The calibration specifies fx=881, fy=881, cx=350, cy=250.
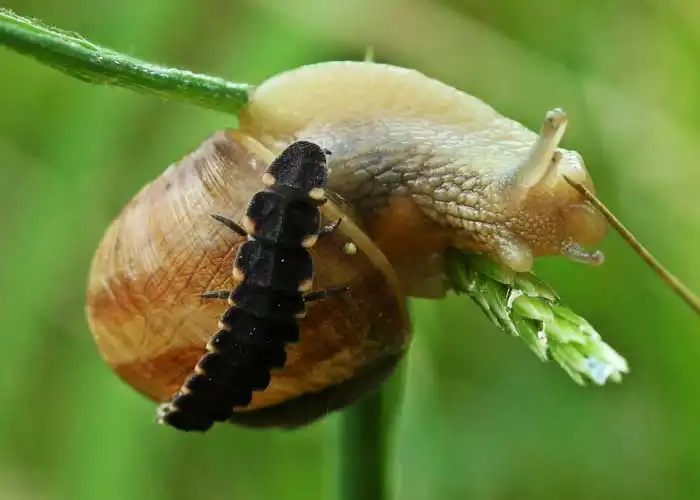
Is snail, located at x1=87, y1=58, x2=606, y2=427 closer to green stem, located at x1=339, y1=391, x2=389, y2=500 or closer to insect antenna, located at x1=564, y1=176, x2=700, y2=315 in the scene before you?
green stem, located at x1=339, y1=391, x2=389, y2=500

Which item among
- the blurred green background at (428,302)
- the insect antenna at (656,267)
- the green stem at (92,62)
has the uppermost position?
the green stem at (92,62)

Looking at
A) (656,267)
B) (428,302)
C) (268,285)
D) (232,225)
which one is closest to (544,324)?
(656,267)

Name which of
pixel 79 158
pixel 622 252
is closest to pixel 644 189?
pixel 622 252

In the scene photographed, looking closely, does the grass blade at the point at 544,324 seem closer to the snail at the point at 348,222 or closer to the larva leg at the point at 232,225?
the snail at the point at 348,222

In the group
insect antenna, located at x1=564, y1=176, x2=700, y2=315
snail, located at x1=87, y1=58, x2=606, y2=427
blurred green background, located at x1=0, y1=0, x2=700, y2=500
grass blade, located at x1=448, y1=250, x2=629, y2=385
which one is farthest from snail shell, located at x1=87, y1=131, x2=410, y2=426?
blurred green background, located at x1=0, y1=0, x2=700, y2=500

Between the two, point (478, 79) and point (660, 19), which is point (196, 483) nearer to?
point (478, 79)

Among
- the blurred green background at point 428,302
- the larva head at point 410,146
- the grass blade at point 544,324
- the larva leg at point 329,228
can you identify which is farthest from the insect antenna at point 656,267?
the blurred green background at point 428,302
